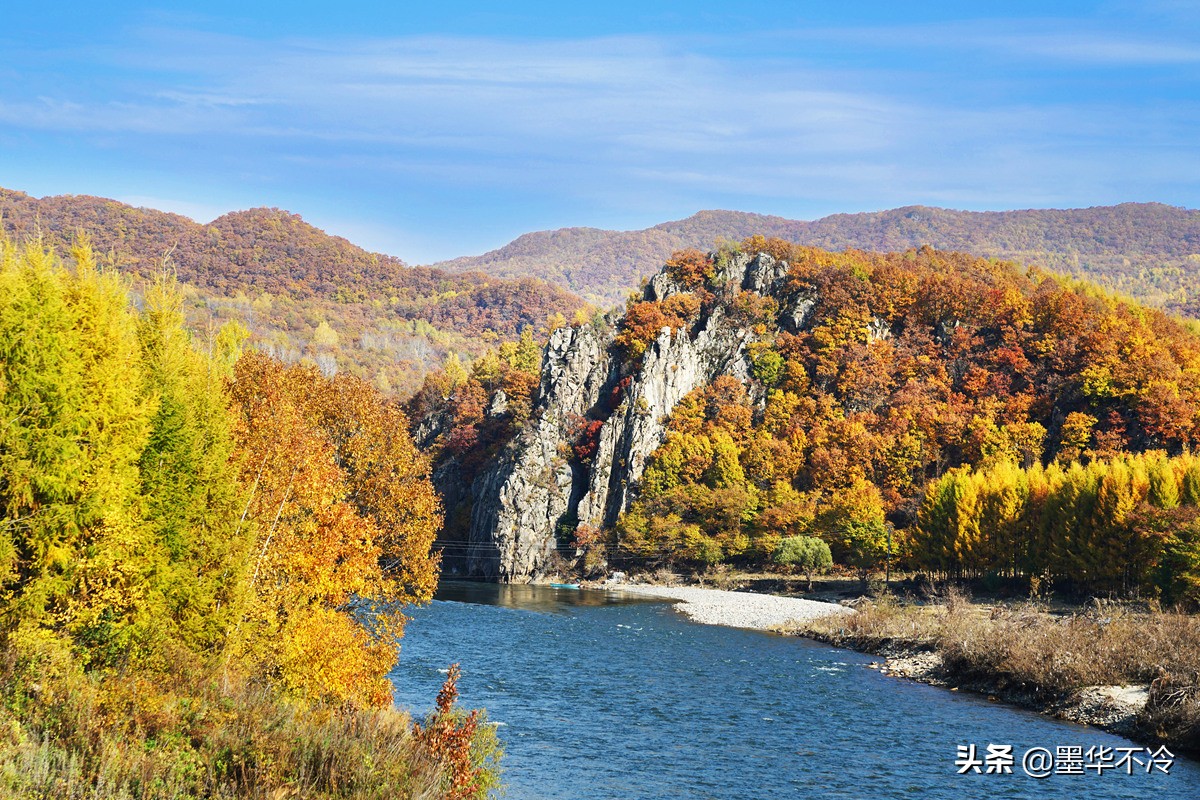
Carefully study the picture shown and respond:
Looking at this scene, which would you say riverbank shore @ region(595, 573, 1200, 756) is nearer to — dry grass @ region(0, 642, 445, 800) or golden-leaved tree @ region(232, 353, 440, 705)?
golden-leaved tree @ region(232, 353, 440, 705)

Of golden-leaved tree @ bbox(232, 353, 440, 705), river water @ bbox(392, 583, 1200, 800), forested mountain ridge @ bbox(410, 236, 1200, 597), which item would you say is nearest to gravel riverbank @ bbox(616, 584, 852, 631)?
river water @ bbox(392, 583, 1200, 800)

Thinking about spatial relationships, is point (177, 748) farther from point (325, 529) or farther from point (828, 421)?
point (828, 421)

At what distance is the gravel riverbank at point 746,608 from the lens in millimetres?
72250

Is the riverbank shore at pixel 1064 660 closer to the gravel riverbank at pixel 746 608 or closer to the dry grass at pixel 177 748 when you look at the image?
the gravel riverbank at pixel 746 608

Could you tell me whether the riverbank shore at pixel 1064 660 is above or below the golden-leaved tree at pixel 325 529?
below

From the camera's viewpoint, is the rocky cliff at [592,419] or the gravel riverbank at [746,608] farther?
the rocky cliff at [592,419]

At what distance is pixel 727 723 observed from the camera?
3634cm

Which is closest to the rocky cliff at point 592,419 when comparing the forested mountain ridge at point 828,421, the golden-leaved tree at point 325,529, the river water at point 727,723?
the forested mountain ridge at point 828,421

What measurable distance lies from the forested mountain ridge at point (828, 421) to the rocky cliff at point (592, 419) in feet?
1.17

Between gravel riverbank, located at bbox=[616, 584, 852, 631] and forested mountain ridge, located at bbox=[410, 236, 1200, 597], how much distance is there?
13.2m

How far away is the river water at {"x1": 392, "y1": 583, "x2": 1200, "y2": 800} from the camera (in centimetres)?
2748

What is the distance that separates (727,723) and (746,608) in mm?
45861

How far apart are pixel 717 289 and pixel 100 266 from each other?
14728 cm

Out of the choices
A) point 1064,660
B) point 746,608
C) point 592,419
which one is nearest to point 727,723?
point 1064,660
